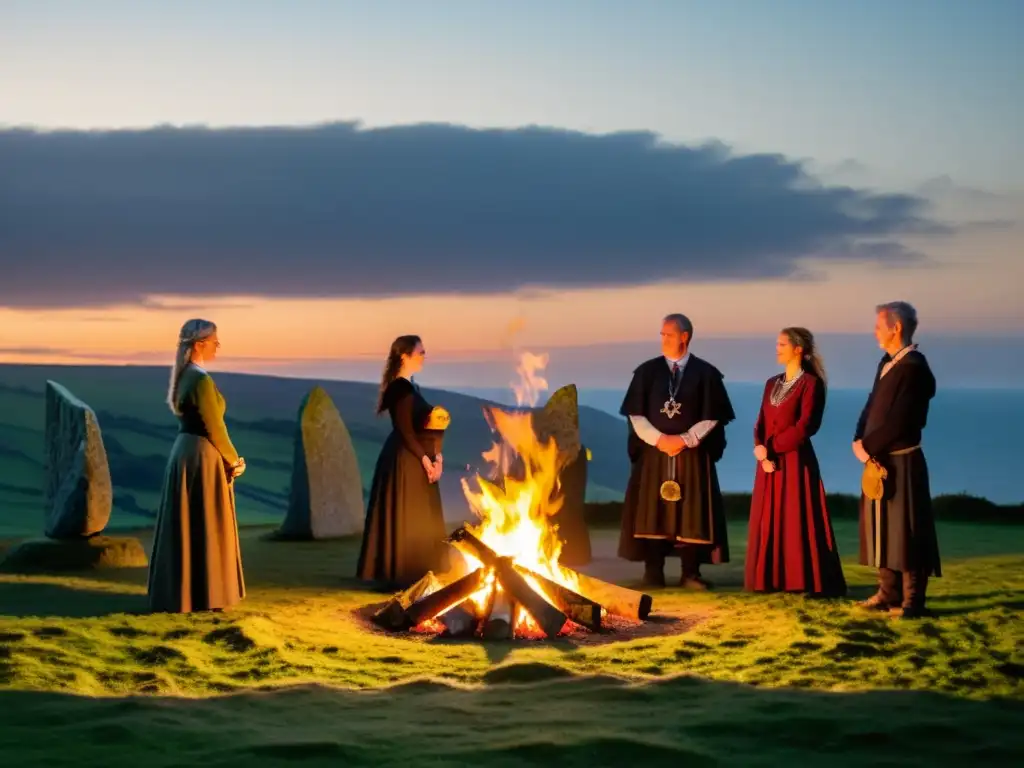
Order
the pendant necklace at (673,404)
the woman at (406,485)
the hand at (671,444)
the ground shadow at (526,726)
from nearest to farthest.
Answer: the ground shadow at (526,726) < the hand at (671,444) < the pendant necklace at (673,404) < the woman at (406,485)

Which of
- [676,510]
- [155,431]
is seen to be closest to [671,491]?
[676,510]

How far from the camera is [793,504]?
11.1 metres

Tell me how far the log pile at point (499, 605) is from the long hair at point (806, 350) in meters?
2.52

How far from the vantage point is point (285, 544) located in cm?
1642

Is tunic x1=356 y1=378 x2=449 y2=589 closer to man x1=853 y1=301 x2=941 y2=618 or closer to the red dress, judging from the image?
the red dress

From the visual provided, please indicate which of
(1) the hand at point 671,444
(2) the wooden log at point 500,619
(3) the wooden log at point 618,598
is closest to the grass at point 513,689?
(2) the wooden log at point 500,619

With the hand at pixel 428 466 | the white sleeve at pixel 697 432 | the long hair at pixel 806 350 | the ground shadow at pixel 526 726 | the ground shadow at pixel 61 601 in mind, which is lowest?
the ground shadow at pixel 526 726

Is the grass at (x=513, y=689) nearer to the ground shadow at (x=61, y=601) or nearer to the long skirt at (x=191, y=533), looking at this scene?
the ground shadow at (x=61, y=601)

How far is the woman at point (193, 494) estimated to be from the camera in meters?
10.6

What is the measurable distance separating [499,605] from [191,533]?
8.56ft

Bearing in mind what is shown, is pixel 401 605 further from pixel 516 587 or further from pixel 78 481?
pixel 78 481

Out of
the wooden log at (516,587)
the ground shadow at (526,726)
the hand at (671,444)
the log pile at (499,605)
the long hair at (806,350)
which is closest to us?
the ground shadow at (526,726)

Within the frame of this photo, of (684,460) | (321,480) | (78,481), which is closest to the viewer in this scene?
(684,460)

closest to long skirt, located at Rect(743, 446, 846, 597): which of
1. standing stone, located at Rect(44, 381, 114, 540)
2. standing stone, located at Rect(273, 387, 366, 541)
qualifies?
standing stone, located at Rect(44, 381, 114, 540)
